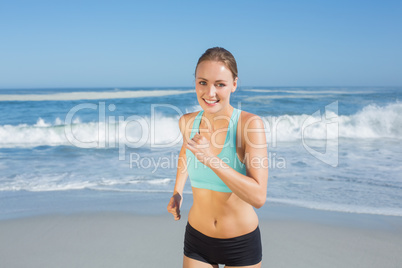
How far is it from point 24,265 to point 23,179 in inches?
148

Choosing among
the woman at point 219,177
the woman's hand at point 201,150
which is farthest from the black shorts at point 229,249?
the woman's hand at point 201,150

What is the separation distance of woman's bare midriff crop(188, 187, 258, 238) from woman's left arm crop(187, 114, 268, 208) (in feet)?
0.85

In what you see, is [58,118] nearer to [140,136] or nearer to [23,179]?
[140,136]

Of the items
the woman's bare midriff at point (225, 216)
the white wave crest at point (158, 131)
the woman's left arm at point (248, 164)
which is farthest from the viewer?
the white wave crest at point (158, 131)

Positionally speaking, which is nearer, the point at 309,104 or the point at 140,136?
the point at 140,136

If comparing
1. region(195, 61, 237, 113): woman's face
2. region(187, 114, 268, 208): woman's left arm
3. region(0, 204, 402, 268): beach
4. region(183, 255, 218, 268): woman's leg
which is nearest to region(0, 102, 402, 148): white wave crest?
region(0, 204, 402, 268): beach

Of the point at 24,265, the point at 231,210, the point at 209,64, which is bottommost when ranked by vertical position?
the point at 24,265

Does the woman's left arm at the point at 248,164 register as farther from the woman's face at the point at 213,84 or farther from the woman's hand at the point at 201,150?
the woman's face at the point at 213,84

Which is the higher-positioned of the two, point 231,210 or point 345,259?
point 231,210

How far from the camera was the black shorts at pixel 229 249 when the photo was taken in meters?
1.87

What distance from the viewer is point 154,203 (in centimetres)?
543

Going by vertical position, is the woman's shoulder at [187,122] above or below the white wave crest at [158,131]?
above

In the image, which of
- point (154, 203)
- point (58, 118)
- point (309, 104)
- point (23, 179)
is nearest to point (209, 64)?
point (154, 203)

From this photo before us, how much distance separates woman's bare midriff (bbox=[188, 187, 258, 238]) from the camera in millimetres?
1882
